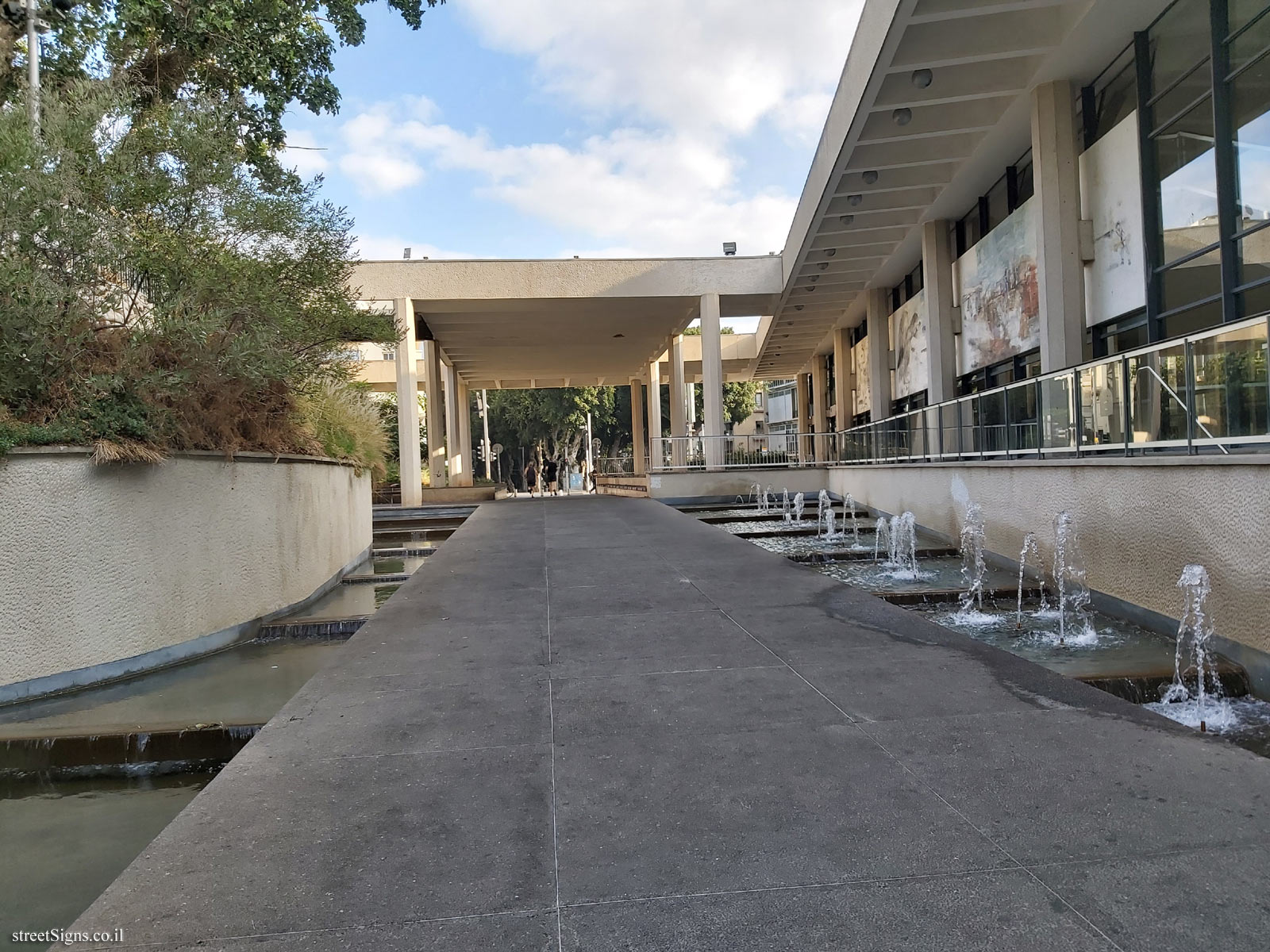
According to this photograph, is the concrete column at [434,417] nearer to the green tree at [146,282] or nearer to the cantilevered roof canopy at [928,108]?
the cantilevered roof canopy at [928,108]

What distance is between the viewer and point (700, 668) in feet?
16.4

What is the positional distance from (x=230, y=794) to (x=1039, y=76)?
12.6m

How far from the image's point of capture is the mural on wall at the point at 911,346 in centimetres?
1844

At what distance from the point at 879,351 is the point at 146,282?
59.6 ft

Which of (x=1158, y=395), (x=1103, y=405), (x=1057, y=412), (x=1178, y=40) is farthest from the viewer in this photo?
(x=1178, y=40)

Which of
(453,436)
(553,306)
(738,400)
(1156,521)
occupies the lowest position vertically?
(1156,521)

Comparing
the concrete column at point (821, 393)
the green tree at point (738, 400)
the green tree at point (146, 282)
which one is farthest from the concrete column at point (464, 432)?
the green tree at point (146, 282)

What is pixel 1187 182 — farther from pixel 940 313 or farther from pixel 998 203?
pixel 940 313

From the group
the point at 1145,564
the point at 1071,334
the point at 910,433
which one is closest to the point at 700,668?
the point at 1145,564

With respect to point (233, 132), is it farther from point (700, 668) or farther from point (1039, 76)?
point (1039, 76)

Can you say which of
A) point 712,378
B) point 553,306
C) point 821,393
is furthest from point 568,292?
point 821,393

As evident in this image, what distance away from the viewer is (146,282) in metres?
7.33

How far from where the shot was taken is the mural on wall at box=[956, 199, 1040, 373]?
13.1m

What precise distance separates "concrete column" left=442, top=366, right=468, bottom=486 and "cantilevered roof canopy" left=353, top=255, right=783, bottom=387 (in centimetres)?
357
